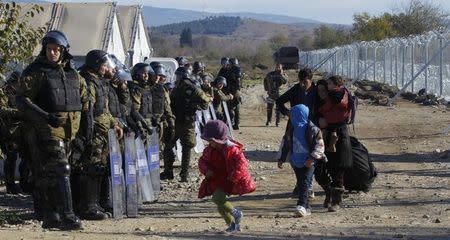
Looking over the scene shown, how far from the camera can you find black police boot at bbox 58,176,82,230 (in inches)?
381

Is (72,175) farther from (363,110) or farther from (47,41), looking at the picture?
(363,110)

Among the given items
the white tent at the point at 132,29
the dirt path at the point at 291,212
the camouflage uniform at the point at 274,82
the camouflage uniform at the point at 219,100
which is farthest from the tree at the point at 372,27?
the dirt path at the point at 291,212

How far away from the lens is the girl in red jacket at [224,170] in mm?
10047

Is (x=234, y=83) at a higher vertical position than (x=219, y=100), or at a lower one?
higher

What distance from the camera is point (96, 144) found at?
11.2 m

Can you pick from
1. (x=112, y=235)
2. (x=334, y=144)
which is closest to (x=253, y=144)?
(x=334, y=144)

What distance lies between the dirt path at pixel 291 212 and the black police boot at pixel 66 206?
176mm

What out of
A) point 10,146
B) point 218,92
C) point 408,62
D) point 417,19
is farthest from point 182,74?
point 417,19

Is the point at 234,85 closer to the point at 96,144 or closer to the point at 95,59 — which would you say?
the point at 95,59

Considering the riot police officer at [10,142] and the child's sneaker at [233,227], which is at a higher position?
the riot police officer at [10,142]

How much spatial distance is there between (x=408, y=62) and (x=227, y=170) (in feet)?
114

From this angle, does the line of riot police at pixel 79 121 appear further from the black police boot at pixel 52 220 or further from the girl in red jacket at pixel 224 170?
the girl in red jacket at pixel 224 170

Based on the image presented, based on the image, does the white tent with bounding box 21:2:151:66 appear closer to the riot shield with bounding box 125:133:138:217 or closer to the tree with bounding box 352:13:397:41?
the riot shield with bounding box 125:133:138:217

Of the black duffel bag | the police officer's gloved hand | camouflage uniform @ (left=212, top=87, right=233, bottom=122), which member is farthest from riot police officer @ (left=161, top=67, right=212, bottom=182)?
camouflage uniform @ (left=212, top=87, right=233, bottom=122)
